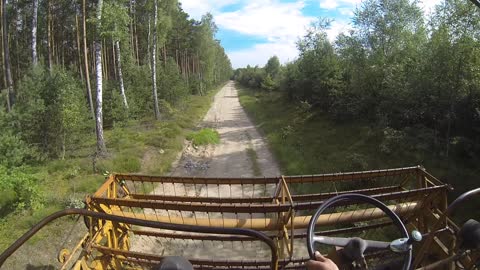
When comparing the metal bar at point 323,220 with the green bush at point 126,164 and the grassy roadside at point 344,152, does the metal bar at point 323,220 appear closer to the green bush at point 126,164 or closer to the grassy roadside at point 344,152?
the grassy roadside at point 344,152

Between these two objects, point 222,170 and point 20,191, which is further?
point 222,170

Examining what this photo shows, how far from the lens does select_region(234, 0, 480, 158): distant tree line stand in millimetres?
11812

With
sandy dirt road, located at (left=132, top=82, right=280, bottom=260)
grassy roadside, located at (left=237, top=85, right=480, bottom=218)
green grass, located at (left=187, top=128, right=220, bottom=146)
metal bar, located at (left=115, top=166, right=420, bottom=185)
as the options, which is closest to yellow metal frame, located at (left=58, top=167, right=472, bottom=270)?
metal bar, located at (left=115, top=166, right=420, bottom=185)

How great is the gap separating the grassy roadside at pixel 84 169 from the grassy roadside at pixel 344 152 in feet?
17.9

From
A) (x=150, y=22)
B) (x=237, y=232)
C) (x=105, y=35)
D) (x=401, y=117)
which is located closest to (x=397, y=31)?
(x=401, y=117)

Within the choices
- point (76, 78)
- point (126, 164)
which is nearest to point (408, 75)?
point (126, 164)

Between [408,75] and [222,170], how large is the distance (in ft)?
27.9

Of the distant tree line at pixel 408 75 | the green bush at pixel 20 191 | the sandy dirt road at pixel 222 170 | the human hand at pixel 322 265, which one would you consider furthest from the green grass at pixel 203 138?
the human hand at pixel 322 265

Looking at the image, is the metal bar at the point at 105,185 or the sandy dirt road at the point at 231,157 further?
the sandy dirt road at the point at 231,157

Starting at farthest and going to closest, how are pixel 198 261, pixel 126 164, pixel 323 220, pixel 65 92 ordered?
1. pixel 65 92
2. pixel 126 164
3. pixel 198 261
4. pixel 323 220

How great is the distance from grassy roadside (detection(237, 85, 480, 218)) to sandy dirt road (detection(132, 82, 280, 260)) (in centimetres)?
102

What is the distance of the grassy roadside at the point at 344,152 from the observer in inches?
449

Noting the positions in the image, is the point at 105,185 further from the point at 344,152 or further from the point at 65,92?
the point at 344,152

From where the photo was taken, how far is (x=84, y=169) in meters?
13.4
